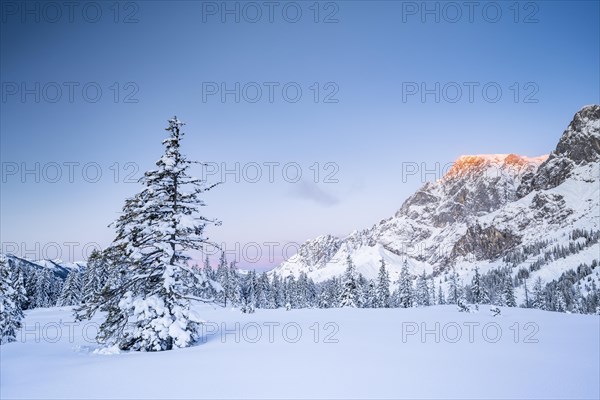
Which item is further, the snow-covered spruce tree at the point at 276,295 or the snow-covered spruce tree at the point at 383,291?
the snow-covered spruce tree at the point at 276,295

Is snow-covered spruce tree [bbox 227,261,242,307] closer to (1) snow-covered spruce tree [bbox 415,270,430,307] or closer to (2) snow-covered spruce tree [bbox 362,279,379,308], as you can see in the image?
(2) snow-covered spruce tree [bbox 362,279,379,308]

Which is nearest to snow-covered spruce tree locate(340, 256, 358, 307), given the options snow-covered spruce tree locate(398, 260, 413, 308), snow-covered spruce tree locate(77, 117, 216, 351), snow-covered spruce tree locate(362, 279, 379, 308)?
snow-covered spruce tree locate(362, 279, 379, 308)

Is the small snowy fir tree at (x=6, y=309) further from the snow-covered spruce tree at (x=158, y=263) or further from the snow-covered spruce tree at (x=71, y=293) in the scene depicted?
the snow-covered spruce tree at (x=71, y=293)

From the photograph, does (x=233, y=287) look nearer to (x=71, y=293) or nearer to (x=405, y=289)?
(x=71, y=293)

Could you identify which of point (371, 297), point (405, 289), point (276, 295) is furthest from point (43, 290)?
point (405, 289)

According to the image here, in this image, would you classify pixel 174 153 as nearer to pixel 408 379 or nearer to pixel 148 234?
pixel 148 234

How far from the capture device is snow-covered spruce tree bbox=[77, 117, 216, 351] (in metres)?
12.2

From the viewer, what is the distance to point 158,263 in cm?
1340

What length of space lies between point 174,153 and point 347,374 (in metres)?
10.4

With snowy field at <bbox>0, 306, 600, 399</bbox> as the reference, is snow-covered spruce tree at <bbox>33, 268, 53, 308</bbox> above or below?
below

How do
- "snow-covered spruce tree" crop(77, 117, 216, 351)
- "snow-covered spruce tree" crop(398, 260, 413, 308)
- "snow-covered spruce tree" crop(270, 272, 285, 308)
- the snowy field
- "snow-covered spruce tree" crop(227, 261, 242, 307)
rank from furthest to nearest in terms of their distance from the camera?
"snow-covered spruce tree" crop(270, 272, 285, 308)
"snow-covered spruce tree" crop(227, 261, 242, 307)
"snow-covered spruce tree" crop(398, 260, 413, 308)
"snow-covered spruce tree" crop(77, 117, 216, 351)
the snowy field

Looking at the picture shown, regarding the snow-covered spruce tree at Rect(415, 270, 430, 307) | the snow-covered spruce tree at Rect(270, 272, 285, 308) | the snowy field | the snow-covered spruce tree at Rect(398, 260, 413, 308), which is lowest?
the snow-covered spruce tree at Rect(270, 272, 285, 308)

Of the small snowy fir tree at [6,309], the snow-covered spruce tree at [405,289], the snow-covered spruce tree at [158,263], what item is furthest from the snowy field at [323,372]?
the snow-covered spruce tree at [405,289]

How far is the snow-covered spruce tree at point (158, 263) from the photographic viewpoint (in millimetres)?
12188
